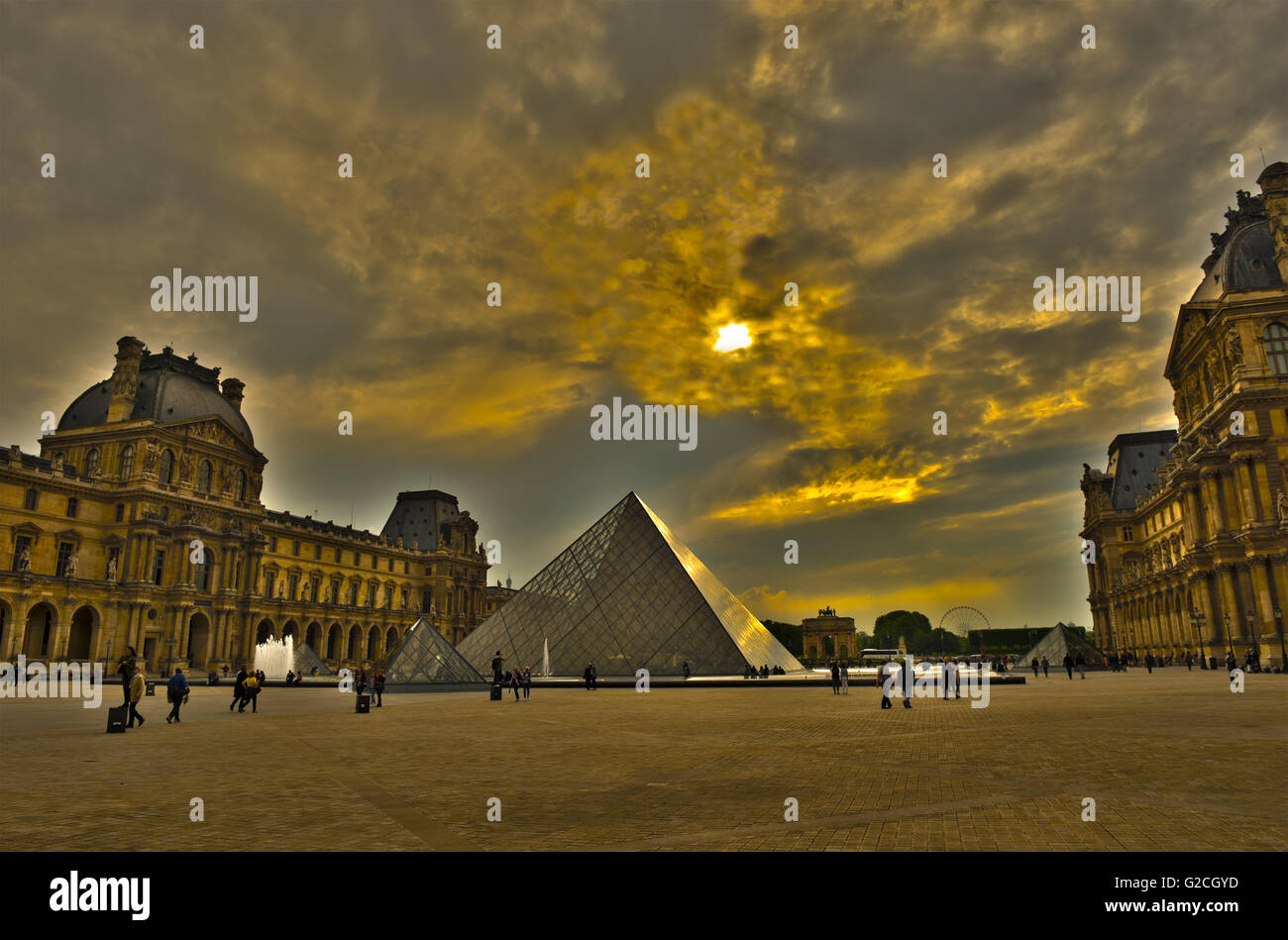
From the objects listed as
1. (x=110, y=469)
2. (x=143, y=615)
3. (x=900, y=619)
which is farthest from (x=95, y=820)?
(x=900, y=619)

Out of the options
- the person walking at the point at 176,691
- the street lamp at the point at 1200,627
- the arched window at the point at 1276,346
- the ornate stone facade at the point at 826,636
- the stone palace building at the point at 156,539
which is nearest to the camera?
the person walking at the point at 176,691

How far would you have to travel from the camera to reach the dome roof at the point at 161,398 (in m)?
60.6

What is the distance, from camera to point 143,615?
54.6 m

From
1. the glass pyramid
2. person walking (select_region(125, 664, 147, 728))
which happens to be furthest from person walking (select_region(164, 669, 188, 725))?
the glass pyramid

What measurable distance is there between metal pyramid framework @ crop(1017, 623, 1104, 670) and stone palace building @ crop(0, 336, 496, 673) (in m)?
64.8

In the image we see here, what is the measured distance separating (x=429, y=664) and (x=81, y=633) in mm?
36743

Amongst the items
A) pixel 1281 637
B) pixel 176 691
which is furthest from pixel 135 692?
pixel 1281 637

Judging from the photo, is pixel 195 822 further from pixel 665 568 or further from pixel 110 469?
pixel 110 469

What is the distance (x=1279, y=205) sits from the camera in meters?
45.1

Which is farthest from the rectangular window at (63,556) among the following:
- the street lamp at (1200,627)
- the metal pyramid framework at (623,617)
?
the street lamp at (1200,627)

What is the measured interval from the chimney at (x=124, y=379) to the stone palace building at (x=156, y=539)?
4.0 inches

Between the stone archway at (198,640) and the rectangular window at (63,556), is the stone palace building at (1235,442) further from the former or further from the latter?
the rectangular window at (63,556)
